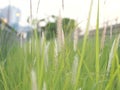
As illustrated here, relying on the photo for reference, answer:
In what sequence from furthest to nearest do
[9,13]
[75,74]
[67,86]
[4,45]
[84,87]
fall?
[4,45]
[9,13]
[84,87]
[67,86]
[75,74]

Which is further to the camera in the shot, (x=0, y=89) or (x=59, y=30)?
(x=0, y=89)

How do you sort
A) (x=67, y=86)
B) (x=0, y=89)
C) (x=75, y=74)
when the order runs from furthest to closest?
(x=0, y=89) → (x=67, y=86) → (x=75, y=74)

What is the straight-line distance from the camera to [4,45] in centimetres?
166

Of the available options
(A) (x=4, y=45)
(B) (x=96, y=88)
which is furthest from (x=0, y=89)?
(A) (x=4, y=45)

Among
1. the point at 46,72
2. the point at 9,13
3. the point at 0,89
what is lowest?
the point at 0,89

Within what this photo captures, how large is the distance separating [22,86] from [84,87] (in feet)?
0.56

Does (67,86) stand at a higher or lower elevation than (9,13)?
lower

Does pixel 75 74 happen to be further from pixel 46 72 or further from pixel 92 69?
pixel 92 69

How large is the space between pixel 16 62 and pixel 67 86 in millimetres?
638

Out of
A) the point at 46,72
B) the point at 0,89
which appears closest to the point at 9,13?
the point at 0,89

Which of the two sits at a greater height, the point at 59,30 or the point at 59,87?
the point at 59,30

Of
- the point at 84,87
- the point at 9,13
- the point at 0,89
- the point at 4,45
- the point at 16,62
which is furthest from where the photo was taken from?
the point at 4,45

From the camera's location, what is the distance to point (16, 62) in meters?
1.33

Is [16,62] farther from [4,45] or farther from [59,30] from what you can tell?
[59,30]
